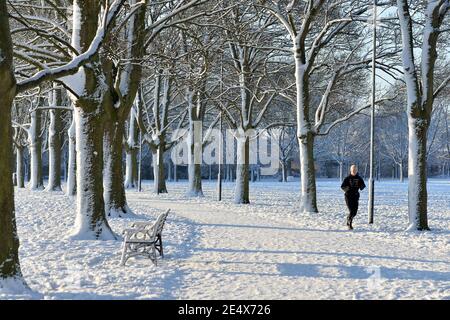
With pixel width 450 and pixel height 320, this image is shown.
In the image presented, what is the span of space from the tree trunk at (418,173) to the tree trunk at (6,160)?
34.8 feet

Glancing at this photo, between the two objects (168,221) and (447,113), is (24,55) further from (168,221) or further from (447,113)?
(447,113)

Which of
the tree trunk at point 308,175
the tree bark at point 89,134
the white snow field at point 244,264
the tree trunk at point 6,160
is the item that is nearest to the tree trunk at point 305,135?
the tree trunk at point 308,175

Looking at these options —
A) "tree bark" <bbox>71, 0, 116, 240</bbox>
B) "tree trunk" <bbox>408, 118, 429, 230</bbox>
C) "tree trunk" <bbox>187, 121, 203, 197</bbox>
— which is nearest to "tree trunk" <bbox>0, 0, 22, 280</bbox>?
"tree bark" <bbox>71, 0, 116, 240</bbox>

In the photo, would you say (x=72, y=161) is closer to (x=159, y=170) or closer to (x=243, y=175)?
(x=243, y=175)

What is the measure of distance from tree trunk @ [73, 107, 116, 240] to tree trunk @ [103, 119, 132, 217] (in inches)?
125

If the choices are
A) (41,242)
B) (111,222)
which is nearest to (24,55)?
(41,242)

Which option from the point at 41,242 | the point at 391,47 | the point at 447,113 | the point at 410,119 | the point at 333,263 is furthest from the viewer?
the point at 447,113

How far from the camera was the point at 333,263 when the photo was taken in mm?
8336

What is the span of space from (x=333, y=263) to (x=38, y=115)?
83.8ft

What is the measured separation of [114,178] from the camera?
14.3m

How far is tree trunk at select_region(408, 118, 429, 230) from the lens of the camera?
12.9 m

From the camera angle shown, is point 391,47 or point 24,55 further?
point 391,47

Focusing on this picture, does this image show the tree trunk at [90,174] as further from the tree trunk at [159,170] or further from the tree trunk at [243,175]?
the tree trunk at [159,170]

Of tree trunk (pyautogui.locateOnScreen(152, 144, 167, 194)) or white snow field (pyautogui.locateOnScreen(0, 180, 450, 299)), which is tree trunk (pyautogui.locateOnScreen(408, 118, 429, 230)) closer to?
white snow field (pyautogui.locateOnScreen(0, 180, 450, 299))
